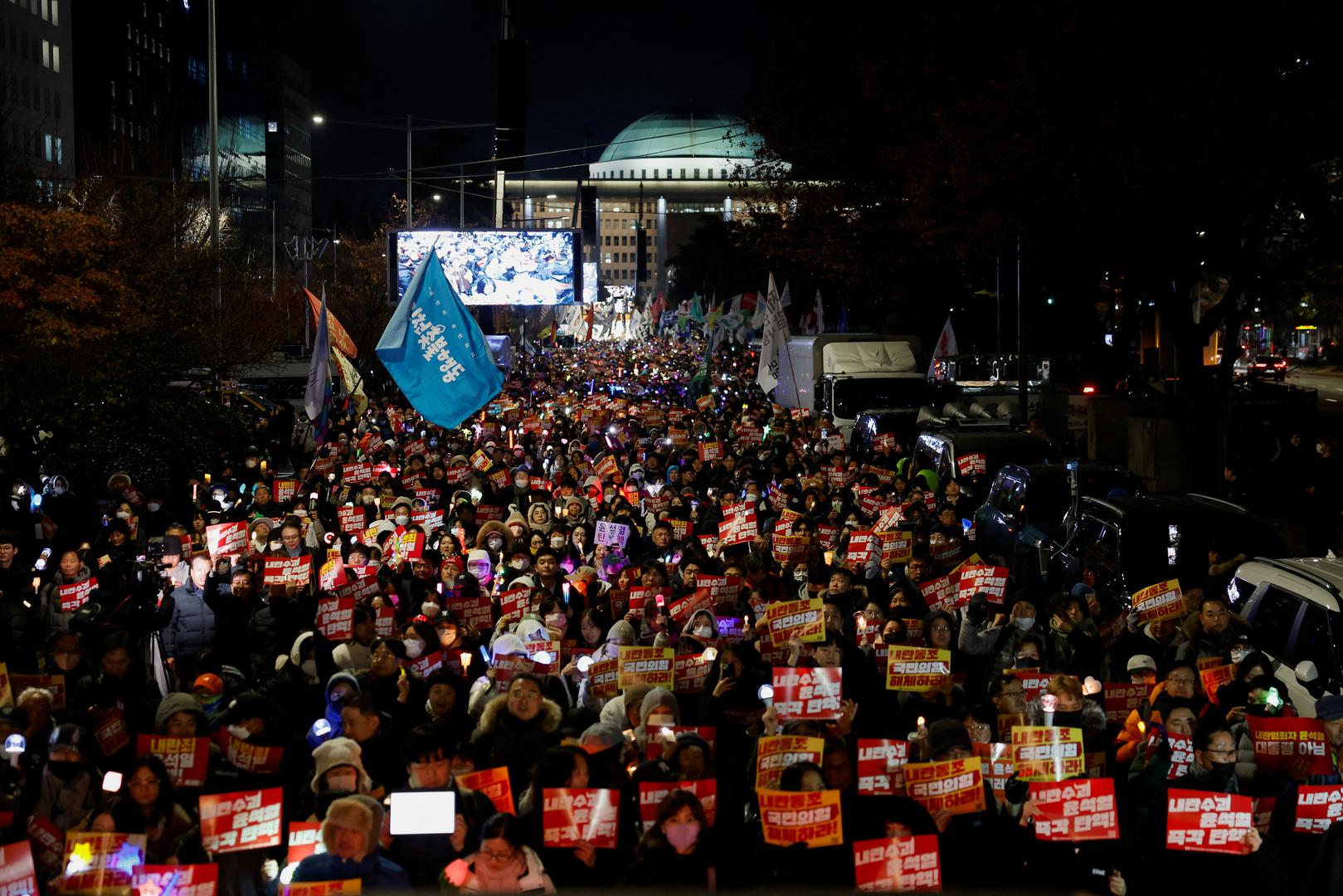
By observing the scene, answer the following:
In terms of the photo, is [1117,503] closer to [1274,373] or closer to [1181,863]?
[1181,863]

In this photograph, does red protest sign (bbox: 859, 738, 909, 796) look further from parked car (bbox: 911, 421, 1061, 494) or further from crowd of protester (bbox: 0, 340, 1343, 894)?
parked car (bbox: 911, 421, 1061, 494)

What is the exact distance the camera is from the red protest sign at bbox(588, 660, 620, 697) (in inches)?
336

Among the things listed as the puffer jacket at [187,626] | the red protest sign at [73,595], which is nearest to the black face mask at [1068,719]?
the puffer jacket at [187,626]

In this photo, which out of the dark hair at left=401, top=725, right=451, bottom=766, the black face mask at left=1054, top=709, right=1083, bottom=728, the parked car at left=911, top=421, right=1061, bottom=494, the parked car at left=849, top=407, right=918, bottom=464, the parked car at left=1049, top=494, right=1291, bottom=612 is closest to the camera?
the dark hair at left=401, top=725, right=451, bottom=766

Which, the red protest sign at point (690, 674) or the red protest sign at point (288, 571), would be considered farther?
the red protest sign at point (288, 571)

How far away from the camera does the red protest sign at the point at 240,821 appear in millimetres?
5949

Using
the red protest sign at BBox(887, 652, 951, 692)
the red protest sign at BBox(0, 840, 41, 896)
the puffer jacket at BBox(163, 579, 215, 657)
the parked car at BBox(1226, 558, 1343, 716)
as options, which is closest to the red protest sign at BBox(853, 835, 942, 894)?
the red protest sign at BBox(887, 652, 951, 692)

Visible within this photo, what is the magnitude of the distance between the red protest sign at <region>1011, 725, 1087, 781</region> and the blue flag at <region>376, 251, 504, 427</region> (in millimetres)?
10258

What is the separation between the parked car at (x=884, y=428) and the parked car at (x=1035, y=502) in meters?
7.79

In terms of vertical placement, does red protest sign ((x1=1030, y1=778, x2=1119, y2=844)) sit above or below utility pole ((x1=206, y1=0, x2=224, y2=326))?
below

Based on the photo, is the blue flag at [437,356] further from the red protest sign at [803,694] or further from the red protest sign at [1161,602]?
the red protest sign at [803,694]

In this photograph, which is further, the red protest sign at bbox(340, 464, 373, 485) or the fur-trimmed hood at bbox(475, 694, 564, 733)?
the red protest sign at bbox(340, 464, 373, 485)

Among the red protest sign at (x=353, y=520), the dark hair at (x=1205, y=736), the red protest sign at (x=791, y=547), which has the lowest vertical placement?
the dark hair at (x=1205, y=736)

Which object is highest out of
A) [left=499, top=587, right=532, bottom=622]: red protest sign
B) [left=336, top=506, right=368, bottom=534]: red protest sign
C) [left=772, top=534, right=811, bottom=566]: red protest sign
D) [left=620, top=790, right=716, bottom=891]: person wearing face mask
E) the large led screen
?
the large led screen
